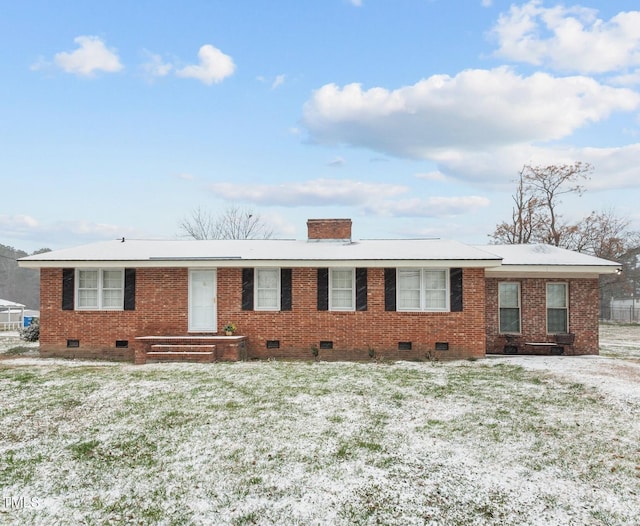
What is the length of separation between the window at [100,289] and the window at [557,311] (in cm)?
1363

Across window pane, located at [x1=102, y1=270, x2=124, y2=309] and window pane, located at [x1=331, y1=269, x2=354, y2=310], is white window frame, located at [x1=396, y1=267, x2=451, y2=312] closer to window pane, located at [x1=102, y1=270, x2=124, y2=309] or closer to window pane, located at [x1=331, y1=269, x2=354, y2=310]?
window pane, located at [x1=331, y1=269, x2=354, y2=310]

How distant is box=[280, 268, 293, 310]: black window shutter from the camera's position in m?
14.0

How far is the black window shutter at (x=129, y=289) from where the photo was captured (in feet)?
46.8

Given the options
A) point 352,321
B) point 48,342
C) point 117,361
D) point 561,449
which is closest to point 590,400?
point 561,449

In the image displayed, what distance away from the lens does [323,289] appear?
550 inches

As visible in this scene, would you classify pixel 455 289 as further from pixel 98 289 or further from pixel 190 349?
pixel 98 289

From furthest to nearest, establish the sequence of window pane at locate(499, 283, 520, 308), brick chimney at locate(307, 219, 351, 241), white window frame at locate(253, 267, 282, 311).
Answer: brick chimney at locate(307, 219, 351, 241)
window pane at locate(499, 283, 520, 308)
white window frame at locate(253, 267, 282, 311)

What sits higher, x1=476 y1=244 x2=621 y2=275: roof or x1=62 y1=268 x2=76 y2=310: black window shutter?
x1=476 y1=244 x2=621 y2=275: roof

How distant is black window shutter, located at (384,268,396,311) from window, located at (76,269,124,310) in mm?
8118

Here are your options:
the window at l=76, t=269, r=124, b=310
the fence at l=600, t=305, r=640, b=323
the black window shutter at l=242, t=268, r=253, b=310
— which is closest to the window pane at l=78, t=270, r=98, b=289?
the window at l=76, t=269, r=124, b=310

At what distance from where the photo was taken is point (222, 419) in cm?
774

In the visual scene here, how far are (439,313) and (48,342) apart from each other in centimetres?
1201

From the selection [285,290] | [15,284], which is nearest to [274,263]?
[285,290]

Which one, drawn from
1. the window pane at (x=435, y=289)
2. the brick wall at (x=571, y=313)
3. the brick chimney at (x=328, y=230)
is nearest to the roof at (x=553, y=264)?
the brick wall at (x=571, y=313)
